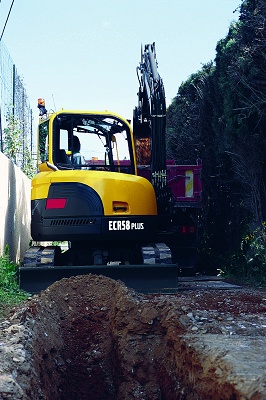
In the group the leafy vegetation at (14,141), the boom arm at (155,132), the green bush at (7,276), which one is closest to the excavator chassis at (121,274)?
the green bush at (7,276)

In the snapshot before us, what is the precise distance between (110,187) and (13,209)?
4.68m

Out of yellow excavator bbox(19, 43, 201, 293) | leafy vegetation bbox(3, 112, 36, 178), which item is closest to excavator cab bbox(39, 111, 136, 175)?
yellow excavator bbox(19, 43, 201, 293)

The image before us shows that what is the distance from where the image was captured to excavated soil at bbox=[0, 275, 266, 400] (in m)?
5.06

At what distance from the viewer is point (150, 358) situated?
22.6 feet

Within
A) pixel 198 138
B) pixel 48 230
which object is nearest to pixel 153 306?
pixel 48 230

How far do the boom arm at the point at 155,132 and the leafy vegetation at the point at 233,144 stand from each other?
211 centimetres

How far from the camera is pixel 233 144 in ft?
46.1

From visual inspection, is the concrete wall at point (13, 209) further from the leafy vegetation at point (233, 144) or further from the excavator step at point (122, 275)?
the leafy vegetation at point (233, 144)

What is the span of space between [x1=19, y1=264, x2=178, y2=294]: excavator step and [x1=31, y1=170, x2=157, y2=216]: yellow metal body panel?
95 centimetres

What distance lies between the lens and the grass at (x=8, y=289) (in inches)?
360

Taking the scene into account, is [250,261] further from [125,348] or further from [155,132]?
[125,348]

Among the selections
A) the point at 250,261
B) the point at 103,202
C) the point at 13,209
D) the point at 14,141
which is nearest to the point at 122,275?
the point at 103,202

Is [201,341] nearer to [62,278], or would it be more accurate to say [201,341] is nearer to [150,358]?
[150,358]

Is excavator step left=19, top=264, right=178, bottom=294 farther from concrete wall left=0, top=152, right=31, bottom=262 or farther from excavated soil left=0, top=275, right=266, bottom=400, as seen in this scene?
concrete wall left=0, top=152, right=31, bottom=262
